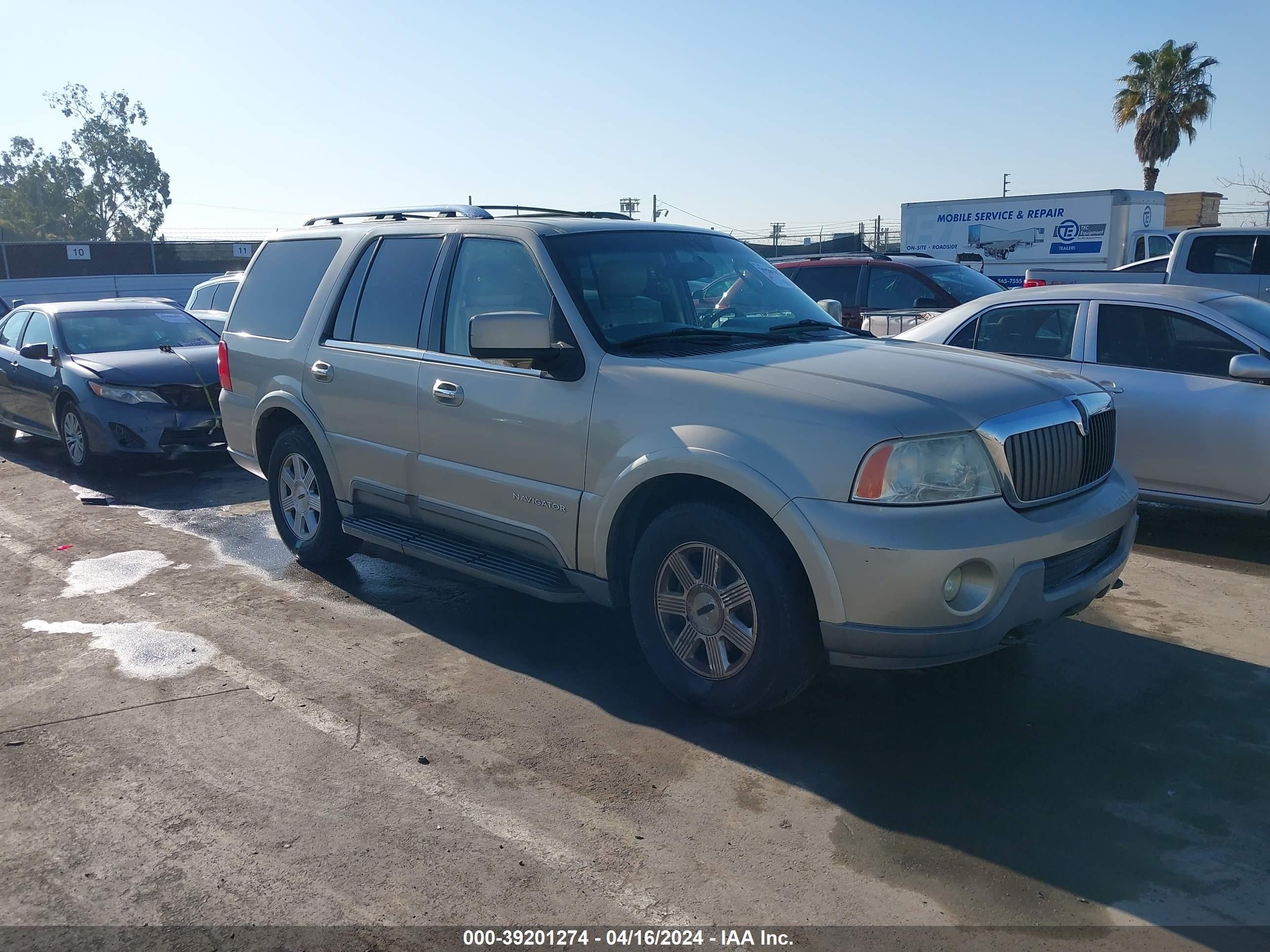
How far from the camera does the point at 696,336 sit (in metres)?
4.81

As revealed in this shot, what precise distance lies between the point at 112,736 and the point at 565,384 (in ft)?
7.81

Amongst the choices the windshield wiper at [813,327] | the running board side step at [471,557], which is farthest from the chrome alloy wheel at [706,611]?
the windshield wiper at [813,327]

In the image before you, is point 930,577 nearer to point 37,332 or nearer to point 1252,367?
point 1252,367

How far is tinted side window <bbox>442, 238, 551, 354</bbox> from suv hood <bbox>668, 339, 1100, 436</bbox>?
943 millimetres

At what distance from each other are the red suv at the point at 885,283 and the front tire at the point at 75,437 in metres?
7.78

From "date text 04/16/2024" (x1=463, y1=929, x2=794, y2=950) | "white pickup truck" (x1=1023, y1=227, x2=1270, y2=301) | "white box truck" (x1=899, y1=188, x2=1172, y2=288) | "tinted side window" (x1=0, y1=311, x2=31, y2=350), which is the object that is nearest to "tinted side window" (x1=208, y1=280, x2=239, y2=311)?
"tinted side window" (x1=0, y1=311, x2=31, y2=350)

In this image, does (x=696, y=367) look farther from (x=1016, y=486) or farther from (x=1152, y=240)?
(x=1152, y=240)

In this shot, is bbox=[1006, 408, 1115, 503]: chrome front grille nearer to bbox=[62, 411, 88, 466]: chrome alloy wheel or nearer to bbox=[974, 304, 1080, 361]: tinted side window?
bbox=[974, 304, 1080, 361]: tinted side window

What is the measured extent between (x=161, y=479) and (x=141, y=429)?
592mm

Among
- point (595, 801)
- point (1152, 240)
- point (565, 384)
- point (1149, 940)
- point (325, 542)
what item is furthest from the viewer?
point (1152, 240)

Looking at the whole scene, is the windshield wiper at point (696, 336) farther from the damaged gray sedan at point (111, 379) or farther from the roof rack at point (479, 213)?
the damaged gray sedan at point (111, 379)

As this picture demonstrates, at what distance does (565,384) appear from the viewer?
4676mm

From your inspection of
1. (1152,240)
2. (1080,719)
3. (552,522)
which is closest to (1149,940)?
(1080,719)

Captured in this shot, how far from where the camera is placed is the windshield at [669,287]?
15.9ft
